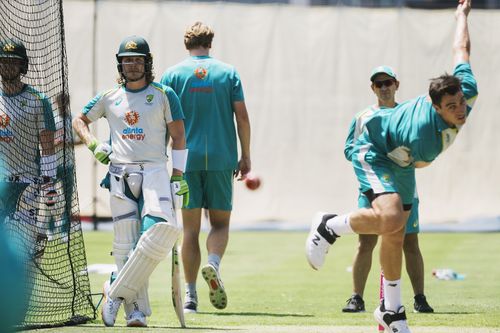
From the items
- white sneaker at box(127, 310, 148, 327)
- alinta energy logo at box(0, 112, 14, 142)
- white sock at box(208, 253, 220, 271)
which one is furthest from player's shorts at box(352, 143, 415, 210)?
alinta energy logo at box(0, 112, 14, 142)

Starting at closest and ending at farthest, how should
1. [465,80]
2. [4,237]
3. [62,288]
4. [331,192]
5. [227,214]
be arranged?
[4,237]
[465,80]
[62,288]
[227,214]
[331,192]

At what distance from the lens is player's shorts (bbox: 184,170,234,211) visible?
409 inches

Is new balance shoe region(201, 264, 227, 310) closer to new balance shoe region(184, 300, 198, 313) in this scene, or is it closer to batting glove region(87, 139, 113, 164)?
new balance shoe region(184, 300, 198, 313)

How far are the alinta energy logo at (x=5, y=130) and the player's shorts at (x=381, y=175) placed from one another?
9.42ft

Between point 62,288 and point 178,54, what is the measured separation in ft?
46.8

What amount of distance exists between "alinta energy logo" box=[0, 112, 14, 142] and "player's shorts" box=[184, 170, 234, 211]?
1.84 m

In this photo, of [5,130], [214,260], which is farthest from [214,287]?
[5,130]

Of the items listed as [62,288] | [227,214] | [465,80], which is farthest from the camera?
[227,214]

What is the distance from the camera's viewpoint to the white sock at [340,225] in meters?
8.35

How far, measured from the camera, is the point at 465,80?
25.3 feet

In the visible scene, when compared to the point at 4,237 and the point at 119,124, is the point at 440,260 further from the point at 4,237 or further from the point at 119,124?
the point at 4,237

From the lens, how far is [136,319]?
860 cm

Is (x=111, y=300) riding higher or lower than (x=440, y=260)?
higher

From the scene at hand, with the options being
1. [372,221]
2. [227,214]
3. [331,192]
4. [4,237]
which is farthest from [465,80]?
[331,192]
